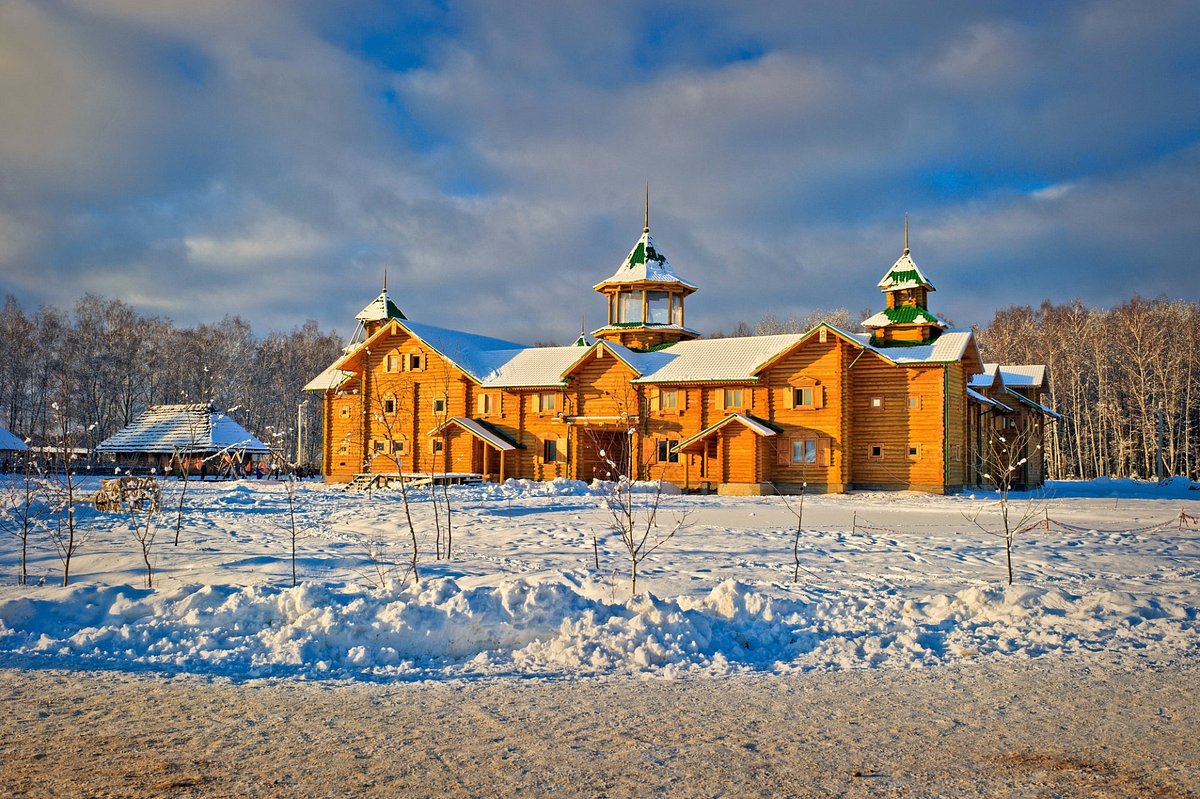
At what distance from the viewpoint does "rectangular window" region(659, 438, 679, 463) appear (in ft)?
127

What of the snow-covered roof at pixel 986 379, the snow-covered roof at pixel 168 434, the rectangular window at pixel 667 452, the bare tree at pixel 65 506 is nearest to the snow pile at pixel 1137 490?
the snow-covered roof at pixel 986 379

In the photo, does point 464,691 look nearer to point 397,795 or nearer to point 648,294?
point 397,795

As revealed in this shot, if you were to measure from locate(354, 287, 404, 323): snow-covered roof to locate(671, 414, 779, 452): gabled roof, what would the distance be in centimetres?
2171

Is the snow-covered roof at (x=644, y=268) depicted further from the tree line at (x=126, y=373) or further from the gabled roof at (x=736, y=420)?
the tree line at (x=126, y=373)

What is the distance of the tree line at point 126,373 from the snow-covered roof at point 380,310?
10.8m

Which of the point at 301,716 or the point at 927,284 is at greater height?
the point at 927,284

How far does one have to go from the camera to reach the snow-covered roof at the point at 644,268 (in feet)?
145

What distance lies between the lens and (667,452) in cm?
3881

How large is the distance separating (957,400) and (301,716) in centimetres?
3397

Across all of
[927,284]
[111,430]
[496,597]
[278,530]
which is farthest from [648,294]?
[111,430]

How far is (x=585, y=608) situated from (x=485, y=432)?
31.2 meters

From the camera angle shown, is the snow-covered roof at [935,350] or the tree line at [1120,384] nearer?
the snow-covered roof at [935,350]

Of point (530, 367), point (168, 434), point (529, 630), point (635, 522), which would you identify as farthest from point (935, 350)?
point (168, 434)

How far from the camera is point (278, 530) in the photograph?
20500 millimetres
